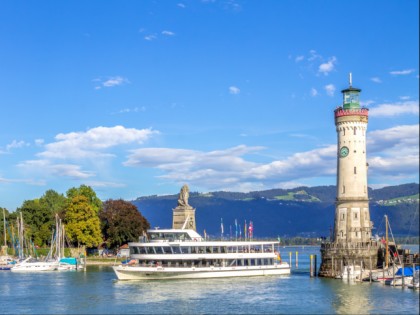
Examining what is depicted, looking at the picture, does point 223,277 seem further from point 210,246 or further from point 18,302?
point 18,302

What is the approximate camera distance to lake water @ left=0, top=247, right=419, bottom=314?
53.4m

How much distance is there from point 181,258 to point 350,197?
Result: 20.7 metres

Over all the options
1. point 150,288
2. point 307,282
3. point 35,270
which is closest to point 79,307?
point 150,288

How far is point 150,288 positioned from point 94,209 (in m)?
57.2

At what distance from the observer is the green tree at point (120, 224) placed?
118125 mm

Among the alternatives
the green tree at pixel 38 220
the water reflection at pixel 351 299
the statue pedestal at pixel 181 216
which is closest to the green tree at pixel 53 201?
the green tree at pixel 38 220

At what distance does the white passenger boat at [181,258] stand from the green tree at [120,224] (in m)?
40.5

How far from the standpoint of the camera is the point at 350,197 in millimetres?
Result: 77000

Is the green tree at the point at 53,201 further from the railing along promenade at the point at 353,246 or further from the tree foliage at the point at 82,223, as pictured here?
the railing along promenade at the point at 353,246

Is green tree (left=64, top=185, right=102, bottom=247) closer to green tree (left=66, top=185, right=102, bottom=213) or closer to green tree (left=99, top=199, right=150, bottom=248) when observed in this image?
green tree (left=99, top=199, right=150, bottom=248)

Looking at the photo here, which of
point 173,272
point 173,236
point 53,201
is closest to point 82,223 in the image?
point 53,201

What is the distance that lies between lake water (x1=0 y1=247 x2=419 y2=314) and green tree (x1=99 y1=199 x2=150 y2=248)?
38205mm

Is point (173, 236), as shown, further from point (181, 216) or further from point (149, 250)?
point (181, 216)

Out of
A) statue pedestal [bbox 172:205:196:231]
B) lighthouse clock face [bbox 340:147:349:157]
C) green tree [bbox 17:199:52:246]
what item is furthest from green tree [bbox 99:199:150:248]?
lighthouse clock face [bbox 340:147:349:157]
